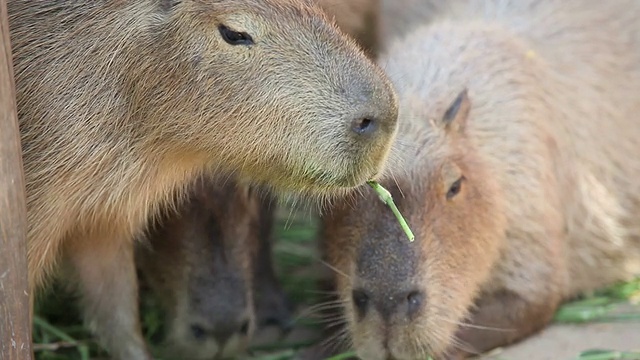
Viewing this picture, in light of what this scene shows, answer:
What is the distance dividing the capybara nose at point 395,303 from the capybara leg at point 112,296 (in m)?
0.89

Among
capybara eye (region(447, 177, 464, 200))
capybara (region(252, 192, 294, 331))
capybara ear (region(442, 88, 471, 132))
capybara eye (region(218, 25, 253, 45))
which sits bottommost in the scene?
capybara (region(252, 192, 294, 331))

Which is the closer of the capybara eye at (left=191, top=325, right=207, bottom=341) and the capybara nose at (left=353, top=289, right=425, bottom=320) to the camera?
the capybara nose at (left=353, top=289, right=425, bottom=320)

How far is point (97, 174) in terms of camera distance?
3660 mm

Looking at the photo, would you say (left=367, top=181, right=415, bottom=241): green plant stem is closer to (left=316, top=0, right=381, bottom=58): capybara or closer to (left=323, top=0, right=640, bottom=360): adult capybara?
(left=323, top=0, right=640, bottom=360): adult capybara

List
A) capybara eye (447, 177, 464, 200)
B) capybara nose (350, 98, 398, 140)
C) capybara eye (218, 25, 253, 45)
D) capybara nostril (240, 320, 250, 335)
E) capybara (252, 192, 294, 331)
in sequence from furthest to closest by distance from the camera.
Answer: capybara (252, 192, 294, 331)
capybara nostril (240, 320, 250, 335)
capybara eye (447, 177, 464, 200)
capybara eye (218, 25, 253, 45)
capybara nose (350, 98, 398, 140)

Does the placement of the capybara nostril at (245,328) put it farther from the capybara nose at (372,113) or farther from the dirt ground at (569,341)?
the capybara nose at (372,113)

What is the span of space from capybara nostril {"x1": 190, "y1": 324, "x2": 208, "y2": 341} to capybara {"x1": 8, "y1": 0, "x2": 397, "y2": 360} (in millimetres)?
605

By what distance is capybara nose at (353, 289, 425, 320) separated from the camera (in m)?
3.90

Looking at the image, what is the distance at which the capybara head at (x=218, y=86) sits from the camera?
3.27m

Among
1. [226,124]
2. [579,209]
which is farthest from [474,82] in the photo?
[226,124]

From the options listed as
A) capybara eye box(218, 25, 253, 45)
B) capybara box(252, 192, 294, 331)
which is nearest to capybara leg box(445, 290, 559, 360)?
capybara box(252, 192, 294, 331)

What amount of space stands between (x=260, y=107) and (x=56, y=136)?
0.66 metres

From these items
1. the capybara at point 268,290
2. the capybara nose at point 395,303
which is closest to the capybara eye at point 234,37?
the capybara nose at point 395,303

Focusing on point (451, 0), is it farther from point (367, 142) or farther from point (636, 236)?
point (367, 142)
